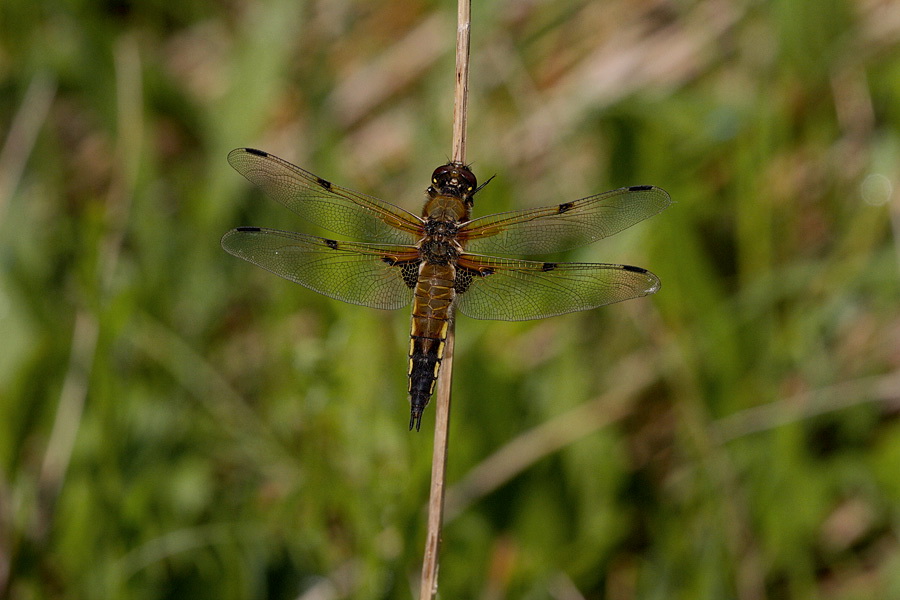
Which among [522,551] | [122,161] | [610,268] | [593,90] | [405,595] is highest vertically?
[593,90]

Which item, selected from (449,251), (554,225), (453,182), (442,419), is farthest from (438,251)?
(442,419)

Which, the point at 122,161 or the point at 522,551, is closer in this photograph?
the point at 522,551

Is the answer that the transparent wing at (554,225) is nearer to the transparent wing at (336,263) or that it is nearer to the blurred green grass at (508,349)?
the transparent wing at (336,263)

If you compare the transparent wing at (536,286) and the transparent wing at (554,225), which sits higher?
the transparent wing at (554,225)

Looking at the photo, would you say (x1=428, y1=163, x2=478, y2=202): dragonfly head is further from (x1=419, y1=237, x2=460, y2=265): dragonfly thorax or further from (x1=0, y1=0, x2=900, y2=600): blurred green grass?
(x1=0, y1=0, x2=900, y2=600): blurred green grass

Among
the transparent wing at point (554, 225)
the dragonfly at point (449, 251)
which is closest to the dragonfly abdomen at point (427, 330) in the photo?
the dragonfly at point (449, 251)

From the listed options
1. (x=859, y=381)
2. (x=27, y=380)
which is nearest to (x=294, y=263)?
(x=27, y=380)

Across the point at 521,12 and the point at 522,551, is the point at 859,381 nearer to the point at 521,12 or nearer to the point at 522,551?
the point at 522,551
